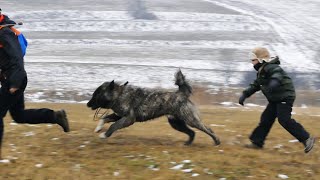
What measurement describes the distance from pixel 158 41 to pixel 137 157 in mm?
28283

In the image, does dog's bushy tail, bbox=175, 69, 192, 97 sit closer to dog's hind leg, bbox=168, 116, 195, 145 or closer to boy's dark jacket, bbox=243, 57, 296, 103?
dog's hind leg, bbox=168, 116, 195, 145

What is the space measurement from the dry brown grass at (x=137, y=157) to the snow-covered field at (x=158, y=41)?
15246 millimetres

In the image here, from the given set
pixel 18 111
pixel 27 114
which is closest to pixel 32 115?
pixel 27 114

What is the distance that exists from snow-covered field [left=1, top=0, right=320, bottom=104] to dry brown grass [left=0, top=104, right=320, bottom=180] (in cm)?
1525

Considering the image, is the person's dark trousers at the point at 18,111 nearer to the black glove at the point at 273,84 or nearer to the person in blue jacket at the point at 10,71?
the person in blue jacket at the point at 10,71

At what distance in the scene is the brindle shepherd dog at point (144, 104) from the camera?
8.54 m

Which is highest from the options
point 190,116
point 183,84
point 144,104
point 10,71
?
point 10,71

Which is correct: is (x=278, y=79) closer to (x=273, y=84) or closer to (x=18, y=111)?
(x=273, y=84)

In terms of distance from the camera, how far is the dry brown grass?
6.99 metres

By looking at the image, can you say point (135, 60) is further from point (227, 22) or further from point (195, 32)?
point (227, 22)

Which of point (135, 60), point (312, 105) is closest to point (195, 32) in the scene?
point (135, 60)

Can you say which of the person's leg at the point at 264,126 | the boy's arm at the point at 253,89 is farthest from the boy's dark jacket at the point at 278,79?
the person's leg at the point at 264,126

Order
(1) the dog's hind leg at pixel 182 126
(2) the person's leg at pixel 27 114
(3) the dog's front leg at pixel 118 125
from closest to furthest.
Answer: (2) the person's leg at pixel 27 114 → (3) the dog's front leg at pixel 118 125 → (1) the dog's hind leg at pixel 182 126

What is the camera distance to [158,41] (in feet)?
117
